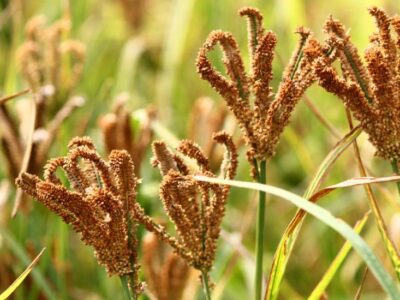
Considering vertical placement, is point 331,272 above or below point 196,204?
below

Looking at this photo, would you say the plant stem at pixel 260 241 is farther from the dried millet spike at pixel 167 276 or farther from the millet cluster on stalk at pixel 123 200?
the dried millet spike at pixel 167 276

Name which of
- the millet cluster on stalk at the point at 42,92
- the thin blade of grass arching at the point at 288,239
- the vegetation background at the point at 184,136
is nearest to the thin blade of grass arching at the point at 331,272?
the thin blade of grass arching at the point at 288,239

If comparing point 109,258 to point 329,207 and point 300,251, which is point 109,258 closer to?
point 329,207

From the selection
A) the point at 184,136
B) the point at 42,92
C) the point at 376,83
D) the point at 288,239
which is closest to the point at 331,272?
the point at 288,239

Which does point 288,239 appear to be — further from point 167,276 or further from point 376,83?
point 167,276

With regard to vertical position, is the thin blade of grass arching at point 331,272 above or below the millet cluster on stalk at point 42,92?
below
